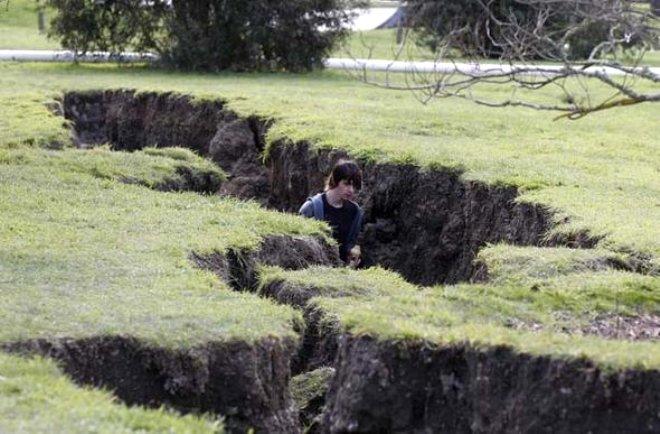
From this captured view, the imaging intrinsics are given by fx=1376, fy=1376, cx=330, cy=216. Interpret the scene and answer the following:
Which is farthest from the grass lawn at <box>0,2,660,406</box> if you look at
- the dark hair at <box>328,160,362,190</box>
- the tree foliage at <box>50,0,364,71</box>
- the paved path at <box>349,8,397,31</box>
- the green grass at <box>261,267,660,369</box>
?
the paved path at <box>349,8,397,31</box>

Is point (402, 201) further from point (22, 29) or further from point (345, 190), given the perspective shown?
point (22, 29)

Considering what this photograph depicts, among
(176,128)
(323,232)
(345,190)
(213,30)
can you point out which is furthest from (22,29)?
(323,232)

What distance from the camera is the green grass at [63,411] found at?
6.31 meters

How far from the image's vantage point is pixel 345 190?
1279 centimetres

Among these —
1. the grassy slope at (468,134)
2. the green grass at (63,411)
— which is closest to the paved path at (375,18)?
the grassy slope at (468,134)

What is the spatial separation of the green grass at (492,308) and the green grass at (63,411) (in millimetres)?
1616

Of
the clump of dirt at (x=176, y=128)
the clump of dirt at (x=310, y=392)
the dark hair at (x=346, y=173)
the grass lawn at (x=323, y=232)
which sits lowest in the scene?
the clump of dirt at (x=176, y=128)

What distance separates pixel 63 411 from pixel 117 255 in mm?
3883

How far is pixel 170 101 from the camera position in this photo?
71.2 feet

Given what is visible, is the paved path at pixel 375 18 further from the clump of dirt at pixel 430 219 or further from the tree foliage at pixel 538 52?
the clump of dirt at pixel 430 219

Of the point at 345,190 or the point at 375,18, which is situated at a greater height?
the point at 345,190

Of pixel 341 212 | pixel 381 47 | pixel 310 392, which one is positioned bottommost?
pixel 381 47

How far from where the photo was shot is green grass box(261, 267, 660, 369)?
761 cm

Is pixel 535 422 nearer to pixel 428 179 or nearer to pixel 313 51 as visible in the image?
pixel 428 179
